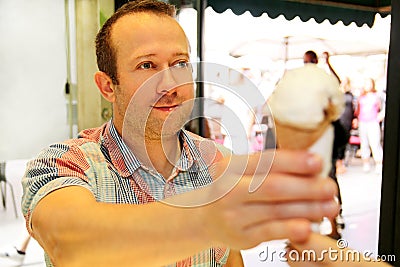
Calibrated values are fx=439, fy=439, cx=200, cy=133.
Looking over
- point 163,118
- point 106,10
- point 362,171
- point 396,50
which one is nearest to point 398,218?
point 362,171

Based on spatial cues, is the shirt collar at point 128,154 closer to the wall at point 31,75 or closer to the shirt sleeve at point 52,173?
the shirt sleeve at point 52,173

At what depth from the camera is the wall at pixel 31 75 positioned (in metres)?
2.44

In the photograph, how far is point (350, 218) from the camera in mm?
1902

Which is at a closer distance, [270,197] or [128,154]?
[270,197]

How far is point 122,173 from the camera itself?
66cm

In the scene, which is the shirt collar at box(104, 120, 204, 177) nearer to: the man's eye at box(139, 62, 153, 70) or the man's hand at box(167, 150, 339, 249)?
the man's eye at box(139, 62, 153, 70)

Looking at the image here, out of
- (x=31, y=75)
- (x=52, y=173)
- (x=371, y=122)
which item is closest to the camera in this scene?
(x=52, y=173)

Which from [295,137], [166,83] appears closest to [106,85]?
[166,83]

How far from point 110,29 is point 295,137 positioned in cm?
49

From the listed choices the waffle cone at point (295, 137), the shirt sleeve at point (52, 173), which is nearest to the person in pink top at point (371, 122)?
the shirt sleeve at point (52, 173)

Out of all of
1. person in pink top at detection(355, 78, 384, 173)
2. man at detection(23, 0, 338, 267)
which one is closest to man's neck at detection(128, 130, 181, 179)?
man at detection(23, 0, 338, 267)

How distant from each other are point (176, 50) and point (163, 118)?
0.34 ft

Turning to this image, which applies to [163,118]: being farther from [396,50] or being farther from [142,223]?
[396,50]

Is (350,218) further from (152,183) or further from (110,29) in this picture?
(110,29)
